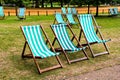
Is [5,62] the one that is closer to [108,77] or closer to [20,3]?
[108,77]

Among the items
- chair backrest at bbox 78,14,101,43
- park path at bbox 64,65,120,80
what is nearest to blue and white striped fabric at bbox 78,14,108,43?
chair backrest at bbox 78,14,101,43

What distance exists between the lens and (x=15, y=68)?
7828 mm

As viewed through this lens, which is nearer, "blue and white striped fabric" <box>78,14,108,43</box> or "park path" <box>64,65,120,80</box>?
"park path" <box>64,65,120,80</box>

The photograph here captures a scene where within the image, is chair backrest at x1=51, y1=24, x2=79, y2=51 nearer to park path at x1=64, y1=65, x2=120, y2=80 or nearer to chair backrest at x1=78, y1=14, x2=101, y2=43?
chair backrest at x1=78, y1=14, x2=101, y2=43

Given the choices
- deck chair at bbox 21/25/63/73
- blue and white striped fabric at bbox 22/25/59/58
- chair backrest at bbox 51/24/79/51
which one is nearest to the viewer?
deck chair at bbox 21/25/63/73

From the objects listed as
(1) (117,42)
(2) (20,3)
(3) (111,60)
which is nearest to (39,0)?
(2) (20,3)

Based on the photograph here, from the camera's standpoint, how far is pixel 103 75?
23.7 feet

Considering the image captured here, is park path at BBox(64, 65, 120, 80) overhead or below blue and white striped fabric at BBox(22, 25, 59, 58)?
below

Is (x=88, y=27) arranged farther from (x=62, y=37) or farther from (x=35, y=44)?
(x=35, y=44)

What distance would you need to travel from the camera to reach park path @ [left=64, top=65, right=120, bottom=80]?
6.98 metres

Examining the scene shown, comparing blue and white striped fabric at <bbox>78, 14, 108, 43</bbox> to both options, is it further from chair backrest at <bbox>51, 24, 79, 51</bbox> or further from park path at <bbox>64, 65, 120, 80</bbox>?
park path at <bbox>64, 65, 120, 80</bbox>

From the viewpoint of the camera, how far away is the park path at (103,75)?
6.98 meters

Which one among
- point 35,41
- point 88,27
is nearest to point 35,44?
point 35,41

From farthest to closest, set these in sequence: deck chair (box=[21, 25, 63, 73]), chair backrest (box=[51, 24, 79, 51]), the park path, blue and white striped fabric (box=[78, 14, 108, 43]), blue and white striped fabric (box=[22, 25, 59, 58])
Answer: blue and white striped fabric (box=[78, 14, 108, 43]) → chair backrest (box=[51, 24, 79, 51]) → blue and white striped fabric (box=[22, 25, 59, 58]) → deck chair (box=[21, 25, 63, 73]) → the park path
